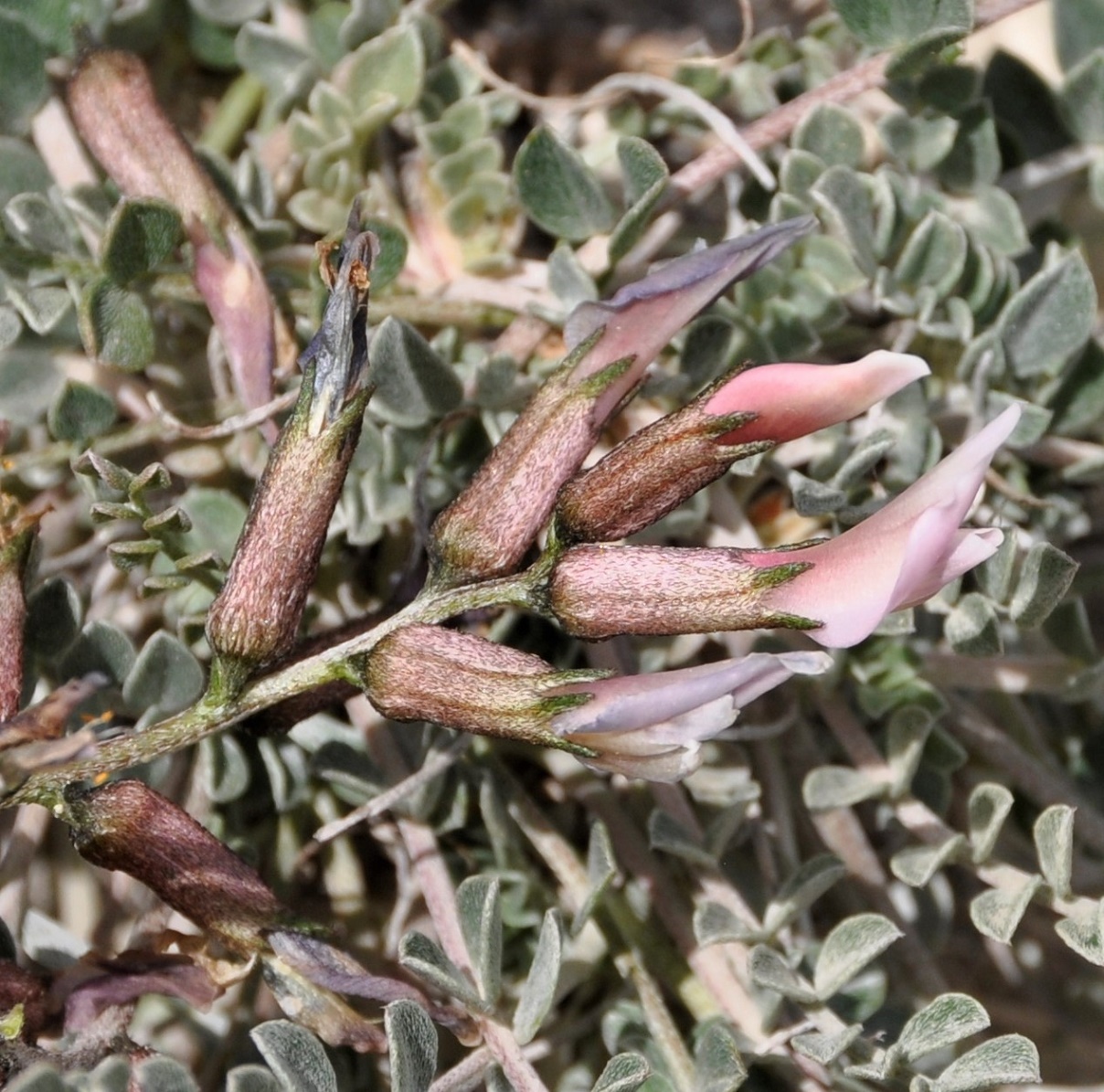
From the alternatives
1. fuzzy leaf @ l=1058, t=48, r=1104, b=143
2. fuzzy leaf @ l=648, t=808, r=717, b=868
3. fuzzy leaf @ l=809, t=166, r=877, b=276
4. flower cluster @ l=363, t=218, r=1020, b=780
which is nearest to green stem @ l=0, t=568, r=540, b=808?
flower cluster @ l=363, t=218, r=1020, b=780

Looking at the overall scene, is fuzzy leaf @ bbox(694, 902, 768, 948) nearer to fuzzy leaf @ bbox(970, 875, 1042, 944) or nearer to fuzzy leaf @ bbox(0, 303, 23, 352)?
fuzzy leaf @ bbox(970, 875, 1042, 944)

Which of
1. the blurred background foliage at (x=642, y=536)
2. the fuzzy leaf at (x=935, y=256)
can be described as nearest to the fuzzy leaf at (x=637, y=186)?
the blurred background foliage at (x=642, y=536)

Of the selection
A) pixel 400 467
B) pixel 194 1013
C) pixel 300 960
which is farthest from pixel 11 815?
pixel 400 467

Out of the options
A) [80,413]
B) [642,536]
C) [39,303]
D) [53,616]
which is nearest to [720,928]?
[642,536]

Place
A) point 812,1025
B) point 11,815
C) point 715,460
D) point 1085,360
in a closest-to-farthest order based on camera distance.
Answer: point 715,460 → point 812,1025 → point 11,815 → point 1085,360

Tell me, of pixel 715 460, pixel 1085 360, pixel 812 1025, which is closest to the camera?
pixel 715 460

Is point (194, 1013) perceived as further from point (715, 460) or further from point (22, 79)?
point (22, 79)

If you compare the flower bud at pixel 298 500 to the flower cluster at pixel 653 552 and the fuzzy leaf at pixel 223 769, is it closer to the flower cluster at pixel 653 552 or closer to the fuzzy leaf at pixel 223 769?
the flower cluster at pixel 653 552

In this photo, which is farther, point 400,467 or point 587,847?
point 587,847
